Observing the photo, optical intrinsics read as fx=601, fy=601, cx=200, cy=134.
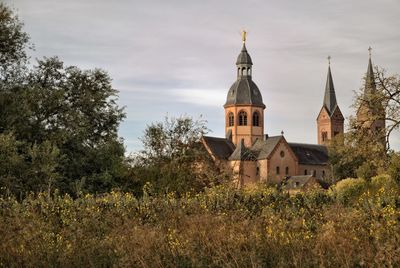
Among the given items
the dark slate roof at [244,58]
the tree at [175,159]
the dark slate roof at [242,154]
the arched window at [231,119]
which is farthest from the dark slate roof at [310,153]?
the tree at [175,159]

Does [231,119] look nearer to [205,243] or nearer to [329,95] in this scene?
[329,95]

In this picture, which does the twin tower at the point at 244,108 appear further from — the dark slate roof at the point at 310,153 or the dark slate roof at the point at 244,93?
the dark slate roof at the point at 310,153

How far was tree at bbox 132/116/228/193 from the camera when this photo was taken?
31.9 metres

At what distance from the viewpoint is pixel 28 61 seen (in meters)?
32.2

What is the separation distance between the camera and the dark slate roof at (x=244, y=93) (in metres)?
93.8

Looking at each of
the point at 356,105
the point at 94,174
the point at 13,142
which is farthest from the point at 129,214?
the point at 356,105

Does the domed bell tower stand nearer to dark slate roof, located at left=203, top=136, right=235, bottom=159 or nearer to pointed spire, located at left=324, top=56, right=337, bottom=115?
dark slate roof, located at left=203, top=136, right=235, bottom=159

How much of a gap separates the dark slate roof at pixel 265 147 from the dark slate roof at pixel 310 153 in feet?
26.7

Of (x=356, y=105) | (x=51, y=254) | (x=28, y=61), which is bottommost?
(x=51, y=254)

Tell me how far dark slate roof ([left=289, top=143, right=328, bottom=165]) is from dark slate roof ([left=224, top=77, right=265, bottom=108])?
911 centimetres

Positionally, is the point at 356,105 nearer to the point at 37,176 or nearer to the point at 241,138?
the point at 37,176

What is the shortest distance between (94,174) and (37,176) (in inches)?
165

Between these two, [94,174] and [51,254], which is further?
[94,174]

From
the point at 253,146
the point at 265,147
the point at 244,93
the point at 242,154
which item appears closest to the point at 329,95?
the point at 244,93
